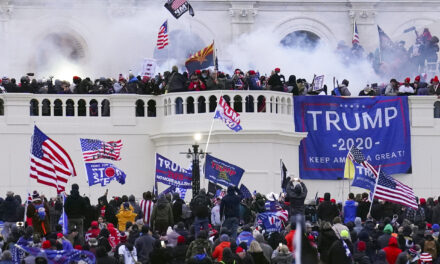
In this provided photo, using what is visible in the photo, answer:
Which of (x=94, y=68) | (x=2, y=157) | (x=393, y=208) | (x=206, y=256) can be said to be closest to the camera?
(x=206, y=256)

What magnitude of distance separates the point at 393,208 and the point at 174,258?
10.0 meters

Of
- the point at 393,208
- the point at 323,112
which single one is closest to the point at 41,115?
the point at 323,112

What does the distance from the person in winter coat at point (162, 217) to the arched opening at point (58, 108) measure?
11227 mm

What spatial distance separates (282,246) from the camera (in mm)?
31547

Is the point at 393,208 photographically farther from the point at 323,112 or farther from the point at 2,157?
the point at 2,157

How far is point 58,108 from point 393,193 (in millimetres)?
12860

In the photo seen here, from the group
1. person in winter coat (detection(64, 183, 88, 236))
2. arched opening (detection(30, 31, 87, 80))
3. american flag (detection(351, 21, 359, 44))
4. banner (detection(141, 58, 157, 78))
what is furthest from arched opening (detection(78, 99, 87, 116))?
american flag (detection(351, 21, 359, 44))

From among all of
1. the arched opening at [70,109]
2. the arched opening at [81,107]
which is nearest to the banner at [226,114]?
the arched opening at [81,107]

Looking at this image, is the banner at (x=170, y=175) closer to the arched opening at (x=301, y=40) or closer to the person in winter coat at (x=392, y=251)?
the person in winter coat at (x=392, y=251)

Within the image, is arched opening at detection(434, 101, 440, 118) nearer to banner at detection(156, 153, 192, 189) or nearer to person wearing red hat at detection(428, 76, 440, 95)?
person wearing red hat at detection(428, 76, 440, 95)

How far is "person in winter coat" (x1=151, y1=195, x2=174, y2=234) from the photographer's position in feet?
122

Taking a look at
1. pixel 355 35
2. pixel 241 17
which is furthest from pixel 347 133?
pixel 241 17

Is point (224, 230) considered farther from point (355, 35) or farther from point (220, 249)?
point (355, 35)

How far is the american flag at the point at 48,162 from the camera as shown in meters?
38.7
